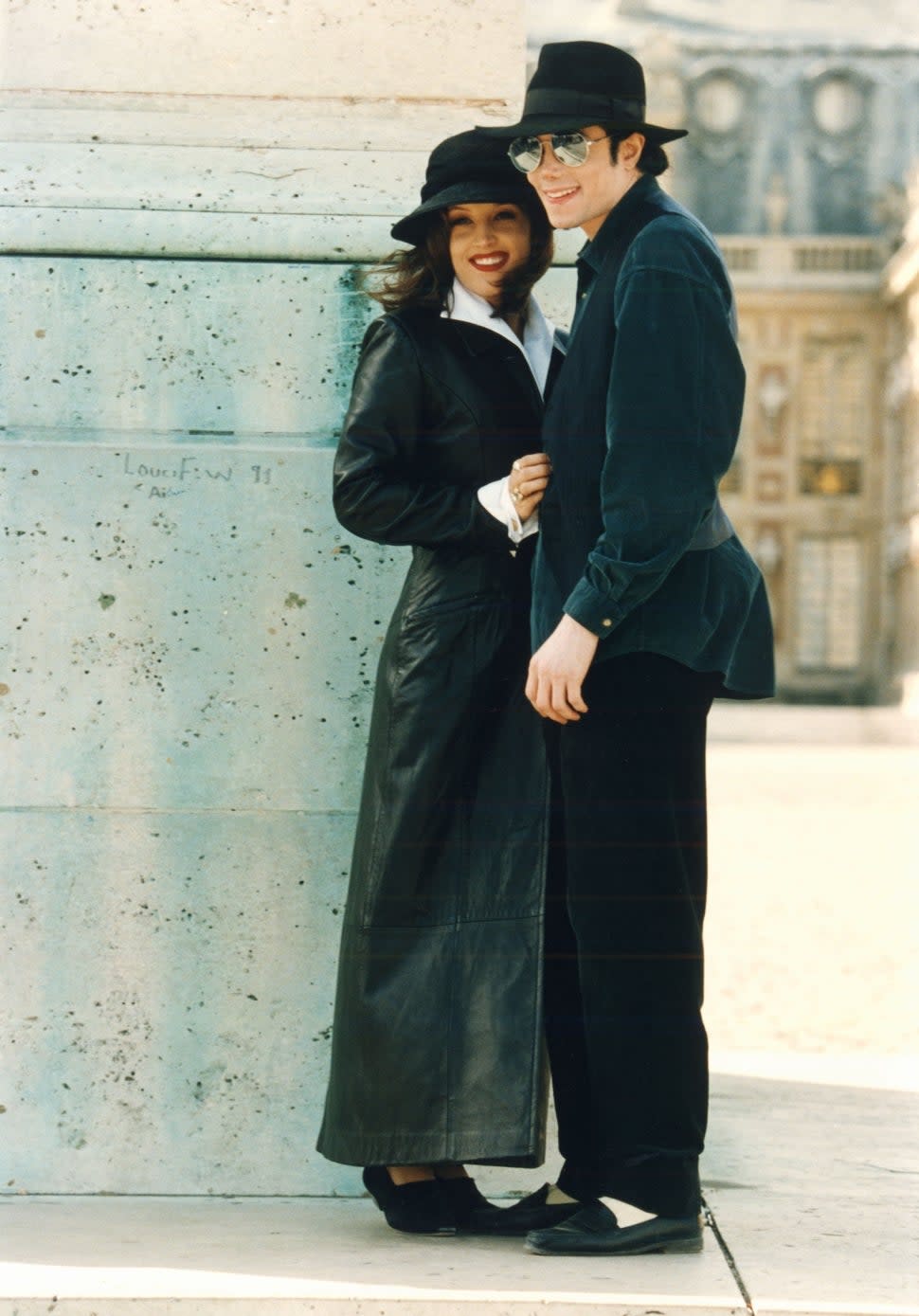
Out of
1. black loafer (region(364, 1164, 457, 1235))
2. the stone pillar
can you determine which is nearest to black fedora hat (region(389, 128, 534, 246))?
the stone pillar

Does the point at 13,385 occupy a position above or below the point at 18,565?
above

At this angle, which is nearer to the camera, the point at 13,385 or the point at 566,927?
the point at 566,927

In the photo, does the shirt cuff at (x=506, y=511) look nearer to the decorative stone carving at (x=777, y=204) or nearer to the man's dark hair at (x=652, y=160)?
the man's dark hair at (x=652, y=160)

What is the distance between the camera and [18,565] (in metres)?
3.96

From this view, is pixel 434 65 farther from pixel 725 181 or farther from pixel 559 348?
pixel 725 181

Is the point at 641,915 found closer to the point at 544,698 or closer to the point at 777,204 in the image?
the point at 544,698

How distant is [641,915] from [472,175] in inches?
45.1

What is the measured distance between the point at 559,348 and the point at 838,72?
5767 cm

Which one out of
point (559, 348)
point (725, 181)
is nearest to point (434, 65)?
point (559, 348)

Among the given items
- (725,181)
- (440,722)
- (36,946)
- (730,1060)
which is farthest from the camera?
(725,181)

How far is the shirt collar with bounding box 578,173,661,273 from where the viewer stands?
3.26m

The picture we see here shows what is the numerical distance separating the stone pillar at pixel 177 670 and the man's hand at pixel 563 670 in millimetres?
831

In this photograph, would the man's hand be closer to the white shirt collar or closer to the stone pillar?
the white shirt collar

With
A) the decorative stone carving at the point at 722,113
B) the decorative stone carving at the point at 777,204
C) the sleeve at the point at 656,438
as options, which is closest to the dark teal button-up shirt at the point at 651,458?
the sleeve at the point at 656,438
